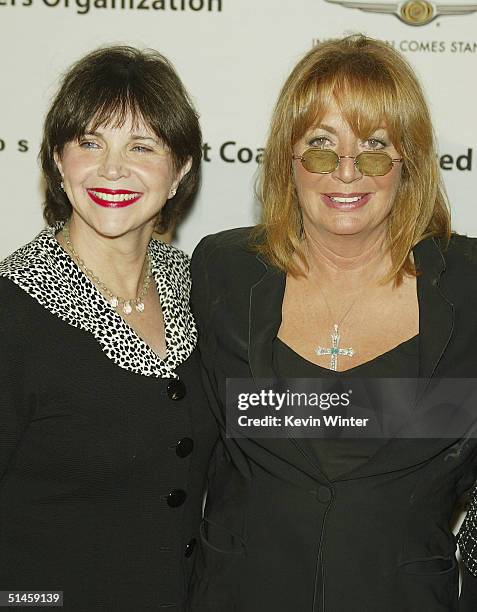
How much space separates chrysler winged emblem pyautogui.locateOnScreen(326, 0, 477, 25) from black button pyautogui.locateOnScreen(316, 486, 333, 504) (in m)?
1.78

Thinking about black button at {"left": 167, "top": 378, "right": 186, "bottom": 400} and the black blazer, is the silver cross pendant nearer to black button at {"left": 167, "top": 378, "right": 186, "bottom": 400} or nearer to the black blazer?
the black blazer

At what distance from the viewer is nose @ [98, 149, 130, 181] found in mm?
2320

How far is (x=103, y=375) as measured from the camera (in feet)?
7.40

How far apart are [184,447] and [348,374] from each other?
0.48 metres

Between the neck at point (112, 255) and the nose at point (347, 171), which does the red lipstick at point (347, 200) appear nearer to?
the nose at point (347, 171)

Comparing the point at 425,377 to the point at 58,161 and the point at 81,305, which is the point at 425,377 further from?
the point at 58,161

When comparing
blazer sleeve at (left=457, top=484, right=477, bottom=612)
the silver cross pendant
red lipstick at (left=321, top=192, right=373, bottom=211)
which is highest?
red lipstick at (left=321, top=192, right=373, bottom=211)

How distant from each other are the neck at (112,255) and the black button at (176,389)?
28 centimetres

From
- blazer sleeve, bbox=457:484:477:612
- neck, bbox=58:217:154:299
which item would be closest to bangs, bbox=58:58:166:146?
neck, bbox=58:217:154:299

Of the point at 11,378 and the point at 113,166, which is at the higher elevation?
the point at 113,166

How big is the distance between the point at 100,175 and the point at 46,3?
1212 mm

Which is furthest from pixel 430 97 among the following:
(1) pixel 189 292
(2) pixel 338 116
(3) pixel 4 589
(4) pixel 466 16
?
(3) pixel 4 589

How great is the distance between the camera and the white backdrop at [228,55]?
3203mm

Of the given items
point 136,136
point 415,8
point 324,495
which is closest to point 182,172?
point 136,136
